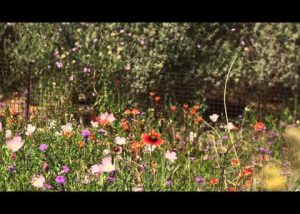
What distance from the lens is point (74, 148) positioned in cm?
355

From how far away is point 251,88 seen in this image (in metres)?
6.92

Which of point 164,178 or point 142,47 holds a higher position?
point 142,47

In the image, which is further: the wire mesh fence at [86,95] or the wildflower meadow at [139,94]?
the wire mesh fence at [86,95]

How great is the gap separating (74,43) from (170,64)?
4.68 ft

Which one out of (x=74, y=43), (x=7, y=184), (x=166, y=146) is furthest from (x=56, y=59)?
(x=7, y=184)

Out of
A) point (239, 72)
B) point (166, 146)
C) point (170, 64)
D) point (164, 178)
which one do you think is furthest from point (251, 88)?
point (164, 178)

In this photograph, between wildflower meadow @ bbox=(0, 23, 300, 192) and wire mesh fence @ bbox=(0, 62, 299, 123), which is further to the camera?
wire mesh fence @ bbox=(0, 62, 299, 123)

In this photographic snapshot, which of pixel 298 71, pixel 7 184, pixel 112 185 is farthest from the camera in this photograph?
pixel 298 71

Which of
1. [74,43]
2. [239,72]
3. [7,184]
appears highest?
[74,43]

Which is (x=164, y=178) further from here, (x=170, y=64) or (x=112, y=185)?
(x=170, y=64)
